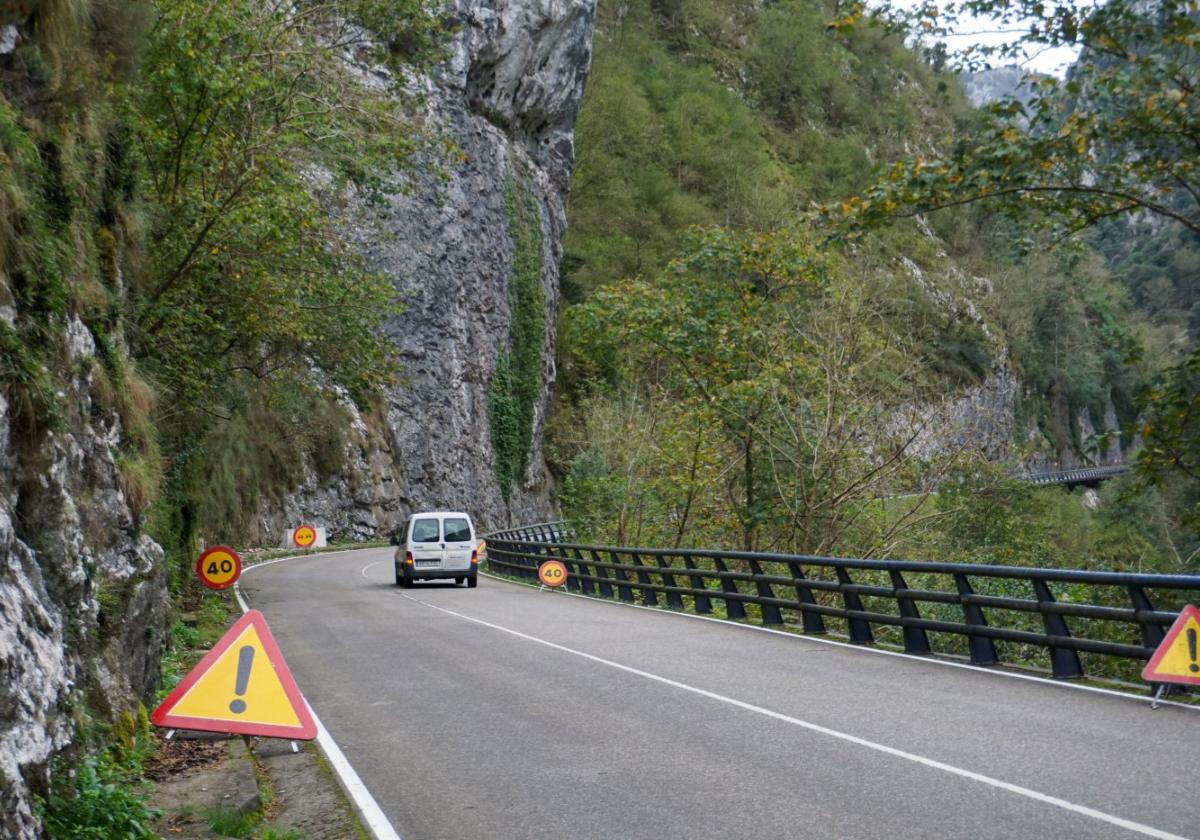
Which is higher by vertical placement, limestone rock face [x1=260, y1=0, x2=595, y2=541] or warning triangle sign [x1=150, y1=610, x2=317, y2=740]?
limestone rock face [x1=260, y1=0, x2=595, y2=541]

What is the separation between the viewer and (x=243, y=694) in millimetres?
8266

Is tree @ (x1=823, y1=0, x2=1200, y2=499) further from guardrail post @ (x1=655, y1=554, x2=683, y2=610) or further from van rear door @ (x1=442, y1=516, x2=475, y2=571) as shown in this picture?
van rear door @ (x1=442, y1=516, x2=475, y2=571)

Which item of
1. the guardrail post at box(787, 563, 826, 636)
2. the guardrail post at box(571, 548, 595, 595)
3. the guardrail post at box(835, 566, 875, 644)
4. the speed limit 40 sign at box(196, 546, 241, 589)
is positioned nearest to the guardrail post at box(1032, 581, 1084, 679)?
the guardrail post at box(835, 566, 875, 644)

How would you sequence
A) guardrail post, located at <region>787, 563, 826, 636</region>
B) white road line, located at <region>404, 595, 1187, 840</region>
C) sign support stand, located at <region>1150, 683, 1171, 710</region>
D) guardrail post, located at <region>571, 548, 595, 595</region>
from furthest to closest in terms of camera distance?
guardrail post, located at <region>571, 548, 595, 595</region>
guardrail post, located at <region>787, 563, 826, 636</region>
sign support stand, located at <region>1150, 683, 1171, 710</region>
white road line, located at <region>404, 595, 1187, 840</region>

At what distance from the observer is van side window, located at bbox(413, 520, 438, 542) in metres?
30.8

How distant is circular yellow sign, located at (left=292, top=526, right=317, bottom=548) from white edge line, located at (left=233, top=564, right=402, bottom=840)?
39652mm

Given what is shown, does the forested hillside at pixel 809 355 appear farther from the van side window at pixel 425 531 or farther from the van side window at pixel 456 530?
the van side window at pixel 425 531

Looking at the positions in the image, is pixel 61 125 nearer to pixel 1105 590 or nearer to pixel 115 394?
pixel 115 394

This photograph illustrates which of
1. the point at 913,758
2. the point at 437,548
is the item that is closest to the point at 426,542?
the point at 437,548

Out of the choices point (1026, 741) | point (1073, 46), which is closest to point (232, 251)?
point (1073, 46)

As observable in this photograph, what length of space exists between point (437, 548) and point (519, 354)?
3234cm

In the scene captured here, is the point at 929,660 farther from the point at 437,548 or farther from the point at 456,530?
the point at 456,530

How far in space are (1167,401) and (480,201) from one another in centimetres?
4804

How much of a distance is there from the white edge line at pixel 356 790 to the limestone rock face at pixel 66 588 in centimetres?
151
